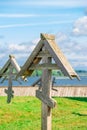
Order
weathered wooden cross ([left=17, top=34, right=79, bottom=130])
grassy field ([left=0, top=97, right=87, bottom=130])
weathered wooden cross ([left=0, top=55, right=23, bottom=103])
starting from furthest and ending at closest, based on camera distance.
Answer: weathered wooden cross ([left=0, top=55, right=23, bottom=103]), grassy field ([left=0, top=97, right=87, bottom=130]), weathered wooden cross ([left=17, top=34, right=79, bottom=130])

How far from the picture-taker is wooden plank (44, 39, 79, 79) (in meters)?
15.3

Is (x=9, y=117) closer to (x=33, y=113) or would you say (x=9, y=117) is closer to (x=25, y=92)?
(x=33, y=113)

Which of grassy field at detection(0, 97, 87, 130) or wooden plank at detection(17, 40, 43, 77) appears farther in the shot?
grassy field at detection(0, 97, 87, 130)

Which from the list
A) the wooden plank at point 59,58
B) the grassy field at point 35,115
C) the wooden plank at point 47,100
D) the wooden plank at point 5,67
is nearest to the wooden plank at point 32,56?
the wooden plank at point 59,58

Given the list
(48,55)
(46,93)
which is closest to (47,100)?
(46,93)

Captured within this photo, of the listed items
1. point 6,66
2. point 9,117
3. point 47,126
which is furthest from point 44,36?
point 9,117

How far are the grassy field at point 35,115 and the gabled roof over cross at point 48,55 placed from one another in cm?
752

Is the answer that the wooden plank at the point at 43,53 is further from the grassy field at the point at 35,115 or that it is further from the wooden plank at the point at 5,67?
the wooden plank at the point at 5,67

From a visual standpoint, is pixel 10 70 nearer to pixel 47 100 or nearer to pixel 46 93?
pixel 46 93

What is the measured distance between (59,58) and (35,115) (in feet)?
56.7

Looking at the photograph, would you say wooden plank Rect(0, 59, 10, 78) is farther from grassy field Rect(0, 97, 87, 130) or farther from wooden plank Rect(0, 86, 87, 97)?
wooden plank Rect(0, 86, 87, 97)

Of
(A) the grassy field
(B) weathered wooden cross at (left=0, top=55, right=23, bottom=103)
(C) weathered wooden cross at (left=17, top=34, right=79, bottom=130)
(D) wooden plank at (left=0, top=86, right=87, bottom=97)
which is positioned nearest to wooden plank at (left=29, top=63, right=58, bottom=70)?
(C) weathered wooden cross at (left=17, top=34, right=79, bottom=130)

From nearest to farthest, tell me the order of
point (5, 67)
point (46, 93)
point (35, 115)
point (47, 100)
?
point (47, 100) < point (46, 93) < point (5, 67) < point (35, 115)

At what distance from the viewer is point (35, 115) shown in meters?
32.6
